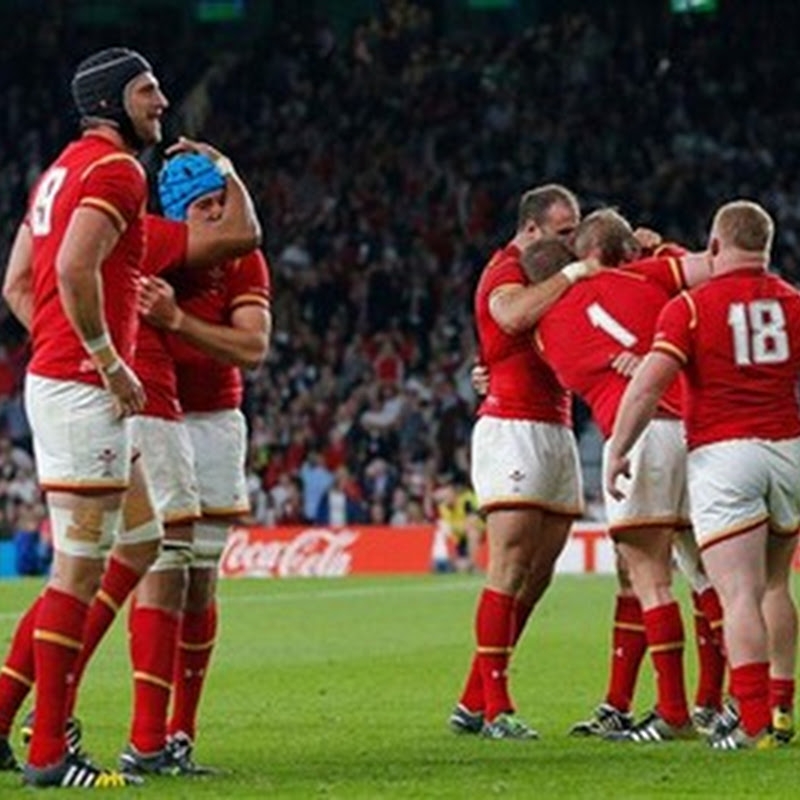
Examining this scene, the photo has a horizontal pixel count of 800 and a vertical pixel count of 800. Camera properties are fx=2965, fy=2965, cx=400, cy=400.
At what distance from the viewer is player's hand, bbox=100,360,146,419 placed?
1070cm

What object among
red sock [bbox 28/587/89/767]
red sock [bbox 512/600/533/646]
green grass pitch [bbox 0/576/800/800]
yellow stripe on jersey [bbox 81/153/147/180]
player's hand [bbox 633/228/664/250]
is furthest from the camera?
player's hand [bbox 633/228/664/250]

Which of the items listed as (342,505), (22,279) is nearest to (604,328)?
(22,279)

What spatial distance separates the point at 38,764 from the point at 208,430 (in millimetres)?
1929

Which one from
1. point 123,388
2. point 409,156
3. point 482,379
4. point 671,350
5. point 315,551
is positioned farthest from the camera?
point 409,156

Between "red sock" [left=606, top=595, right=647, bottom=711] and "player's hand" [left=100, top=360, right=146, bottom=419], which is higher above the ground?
"player's hand" [left=100, top=360, right=146, bottom=419]

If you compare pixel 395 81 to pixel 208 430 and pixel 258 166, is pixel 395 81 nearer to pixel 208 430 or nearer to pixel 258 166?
pixel 258 166

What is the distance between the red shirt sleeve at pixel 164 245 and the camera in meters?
11.9

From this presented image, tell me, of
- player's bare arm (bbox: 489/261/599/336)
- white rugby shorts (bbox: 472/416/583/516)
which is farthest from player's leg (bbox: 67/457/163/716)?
white rugby shorts (bbox: 472/416/583/516)

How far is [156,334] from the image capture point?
1198 centimetres

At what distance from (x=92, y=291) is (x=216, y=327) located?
1.32 metres

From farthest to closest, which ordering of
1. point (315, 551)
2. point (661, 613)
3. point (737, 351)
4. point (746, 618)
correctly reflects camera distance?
point (315, 551), point (661, 613), point (737, 351), point (746, 618)

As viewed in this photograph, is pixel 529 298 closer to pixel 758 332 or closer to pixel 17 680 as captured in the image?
pixel 758 332

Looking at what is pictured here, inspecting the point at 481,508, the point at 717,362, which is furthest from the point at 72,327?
the point at 481,508

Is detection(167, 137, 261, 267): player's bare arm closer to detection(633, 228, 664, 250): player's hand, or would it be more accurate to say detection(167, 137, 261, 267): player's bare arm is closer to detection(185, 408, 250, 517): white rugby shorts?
detection(185, 408, 250, 517): white rugby shorts
